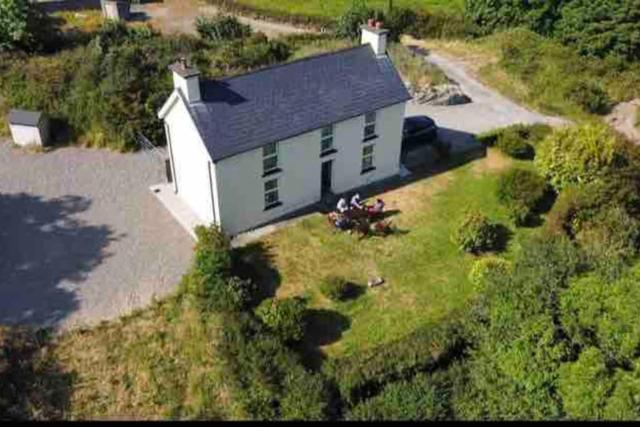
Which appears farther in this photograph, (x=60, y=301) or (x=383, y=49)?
(x=383, y=49)

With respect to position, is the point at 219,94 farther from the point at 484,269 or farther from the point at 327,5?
the point at 327,5

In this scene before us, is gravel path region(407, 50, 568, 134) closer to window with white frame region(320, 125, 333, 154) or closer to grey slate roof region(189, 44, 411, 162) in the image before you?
grey slate roof region(189, 44, 411, 162)

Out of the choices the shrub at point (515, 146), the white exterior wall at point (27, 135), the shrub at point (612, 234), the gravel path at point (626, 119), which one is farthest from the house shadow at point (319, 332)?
the gravel path at point (626, 119)

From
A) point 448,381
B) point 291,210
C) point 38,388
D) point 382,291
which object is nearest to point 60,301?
point 38,388

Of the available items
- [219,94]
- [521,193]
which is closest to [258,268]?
[219,94]

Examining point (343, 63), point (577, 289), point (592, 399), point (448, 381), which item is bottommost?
point (448, 381)

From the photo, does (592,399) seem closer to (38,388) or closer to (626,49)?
(38,388)
